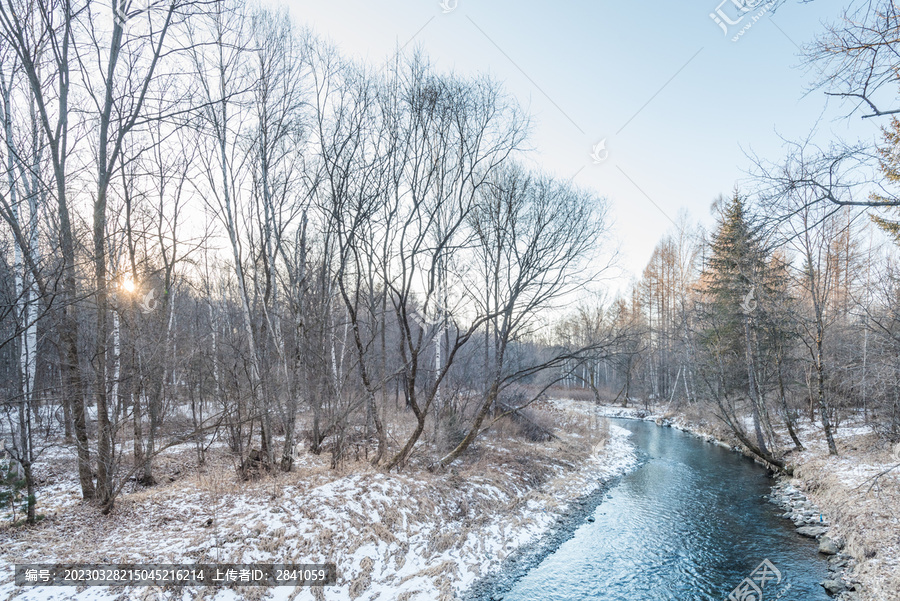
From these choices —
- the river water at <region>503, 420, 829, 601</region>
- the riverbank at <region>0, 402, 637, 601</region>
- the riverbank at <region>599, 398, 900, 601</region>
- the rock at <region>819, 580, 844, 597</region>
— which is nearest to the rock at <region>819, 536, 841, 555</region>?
the riverbank at <region>599, 398, 900, 601</region>

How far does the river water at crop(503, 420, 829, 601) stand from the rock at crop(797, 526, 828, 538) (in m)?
0.17

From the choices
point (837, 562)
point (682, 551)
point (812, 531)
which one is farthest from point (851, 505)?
point (682, 551)

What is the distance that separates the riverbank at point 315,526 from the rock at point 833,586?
4.28 metres

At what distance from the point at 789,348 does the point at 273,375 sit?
19.4 m

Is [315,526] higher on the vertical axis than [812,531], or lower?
higher

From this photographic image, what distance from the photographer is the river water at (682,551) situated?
254 inches

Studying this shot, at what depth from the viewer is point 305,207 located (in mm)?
10125

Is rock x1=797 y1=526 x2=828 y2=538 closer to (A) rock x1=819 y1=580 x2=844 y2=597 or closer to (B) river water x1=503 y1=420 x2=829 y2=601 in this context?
(B) river water x1=503 y1=420 x2=829 y2=601

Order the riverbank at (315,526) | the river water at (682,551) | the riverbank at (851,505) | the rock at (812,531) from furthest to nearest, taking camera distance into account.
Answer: the rock at (812,531)
the river water at (682,551)
the riverbank at (851,505)
the riverbank at (315,526)

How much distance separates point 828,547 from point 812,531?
2.96 ft

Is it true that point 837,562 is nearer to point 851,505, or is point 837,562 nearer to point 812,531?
point 812,531

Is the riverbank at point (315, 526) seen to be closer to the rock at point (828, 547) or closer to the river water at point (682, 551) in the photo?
the river water at point (682, 551)

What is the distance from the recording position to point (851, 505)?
26.5 ft

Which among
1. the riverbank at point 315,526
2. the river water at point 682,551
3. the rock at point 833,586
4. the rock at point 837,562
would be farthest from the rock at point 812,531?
the riverbank at point 315,526
